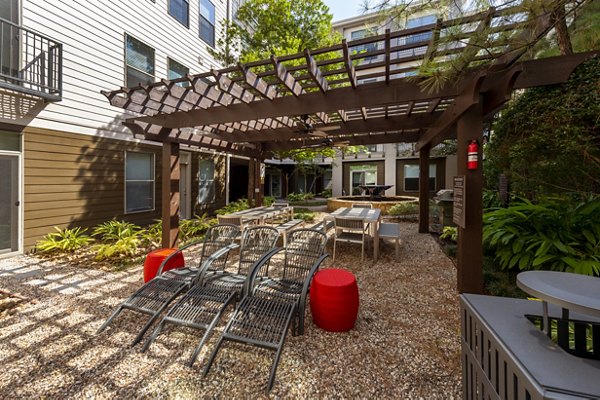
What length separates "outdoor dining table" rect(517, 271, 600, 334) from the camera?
955 millimetres

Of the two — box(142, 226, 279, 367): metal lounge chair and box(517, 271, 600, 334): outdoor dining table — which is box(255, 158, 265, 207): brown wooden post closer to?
box(142, 226, 279, 367): metal lounge chair

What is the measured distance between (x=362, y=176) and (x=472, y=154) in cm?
1510

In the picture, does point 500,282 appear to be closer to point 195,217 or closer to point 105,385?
point 105,385

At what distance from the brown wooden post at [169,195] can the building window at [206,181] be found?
4556 mm

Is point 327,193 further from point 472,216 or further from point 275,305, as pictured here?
point 275,305

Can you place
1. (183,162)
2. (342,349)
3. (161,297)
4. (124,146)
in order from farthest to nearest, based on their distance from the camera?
(183,162) → (124,146) → (161,297) → (342,349)

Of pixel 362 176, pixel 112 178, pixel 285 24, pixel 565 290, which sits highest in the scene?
pixel 285 24

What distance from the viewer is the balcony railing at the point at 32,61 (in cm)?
483

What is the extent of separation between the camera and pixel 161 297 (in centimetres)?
286

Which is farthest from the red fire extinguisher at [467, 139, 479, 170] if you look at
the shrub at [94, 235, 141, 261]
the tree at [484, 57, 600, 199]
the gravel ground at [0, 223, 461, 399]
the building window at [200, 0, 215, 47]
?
the building window at [200, 0, 215, 47]

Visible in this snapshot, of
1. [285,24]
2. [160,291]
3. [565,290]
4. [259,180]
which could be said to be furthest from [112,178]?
[565,290]

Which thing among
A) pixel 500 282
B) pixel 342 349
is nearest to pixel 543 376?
pixel 342 349

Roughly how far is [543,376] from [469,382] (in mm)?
770

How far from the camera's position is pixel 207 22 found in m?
9.70
